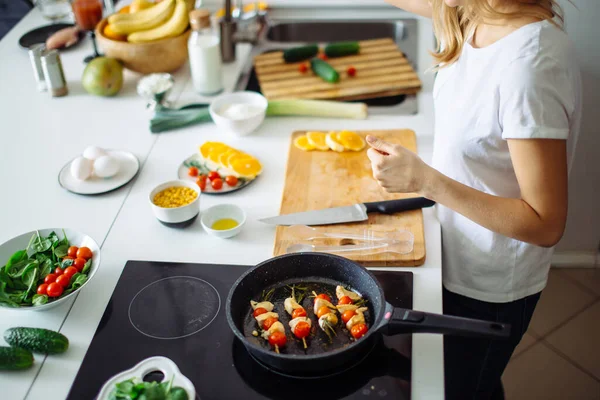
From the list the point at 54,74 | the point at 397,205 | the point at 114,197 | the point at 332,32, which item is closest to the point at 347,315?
the point at 397,205

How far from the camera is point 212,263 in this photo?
1.31m

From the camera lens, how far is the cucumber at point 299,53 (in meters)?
2.09

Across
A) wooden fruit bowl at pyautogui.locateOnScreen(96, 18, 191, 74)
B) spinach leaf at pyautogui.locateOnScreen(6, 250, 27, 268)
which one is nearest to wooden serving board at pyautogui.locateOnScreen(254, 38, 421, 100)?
wooden fruit bowl at pyautogui.locateOnScreen(96, 18, 191, 74)

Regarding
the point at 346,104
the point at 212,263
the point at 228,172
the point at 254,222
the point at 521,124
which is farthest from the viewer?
the point at 346,104

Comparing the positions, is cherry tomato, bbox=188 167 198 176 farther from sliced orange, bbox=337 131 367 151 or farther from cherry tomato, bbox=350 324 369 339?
cherry tomato, bbox=350 324 369 339

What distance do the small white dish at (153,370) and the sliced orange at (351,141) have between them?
0.79 metres

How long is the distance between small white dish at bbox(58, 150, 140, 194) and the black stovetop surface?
330 millimetres

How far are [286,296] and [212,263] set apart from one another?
0.69ft

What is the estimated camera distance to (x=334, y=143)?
1.62m

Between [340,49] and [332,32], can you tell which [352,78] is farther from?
[332,32]

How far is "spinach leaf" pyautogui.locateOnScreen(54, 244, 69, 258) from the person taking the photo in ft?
4.17

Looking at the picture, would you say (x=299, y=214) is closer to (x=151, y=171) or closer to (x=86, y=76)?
(x=151, y=171)

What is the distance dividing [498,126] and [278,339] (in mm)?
572

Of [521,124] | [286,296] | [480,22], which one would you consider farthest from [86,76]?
[521,124]
